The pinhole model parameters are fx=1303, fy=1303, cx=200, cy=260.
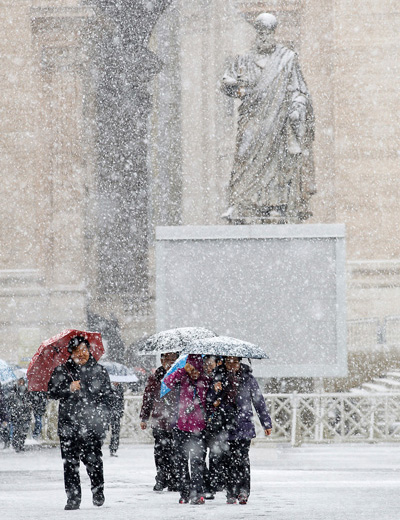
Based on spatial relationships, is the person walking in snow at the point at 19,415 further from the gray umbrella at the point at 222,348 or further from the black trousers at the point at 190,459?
the gray umbrella at the point at 222,348

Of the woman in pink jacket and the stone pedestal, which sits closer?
the woman in pink jacket

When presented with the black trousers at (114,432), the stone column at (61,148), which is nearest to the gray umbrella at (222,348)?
the black trousers at (114,432)

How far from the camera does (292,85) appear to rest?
16.8m

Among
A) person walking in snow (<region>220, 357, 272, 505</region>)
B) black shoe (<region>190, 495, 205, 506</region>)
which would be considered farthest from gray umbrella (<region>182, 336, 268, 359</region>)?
black shoe (<region>190, 495, 205, 506</region>)

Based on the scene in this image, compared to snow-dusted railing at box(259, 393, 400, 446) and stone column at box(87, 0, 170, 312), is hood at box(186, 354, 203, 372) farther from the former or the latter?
stone column at box(87, 0, 170, 312)

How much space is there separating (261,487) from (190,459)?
1830mm

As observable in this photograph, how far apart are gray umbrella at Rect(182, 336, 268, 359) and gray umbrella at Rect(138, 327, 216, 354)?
0.68 meters


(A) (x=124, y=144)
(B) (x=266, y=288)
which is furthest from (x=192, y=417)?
(A) (x=124, y=144)

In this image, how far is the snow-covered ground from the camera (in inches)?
393

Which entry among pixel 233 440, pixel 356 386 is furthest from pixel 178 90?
pixel 233 440

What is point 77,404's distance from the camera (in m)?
10.4

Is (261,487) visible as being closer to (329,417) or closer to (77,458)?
(77,458)

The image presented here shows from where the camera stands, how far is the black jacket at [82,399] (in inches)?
409

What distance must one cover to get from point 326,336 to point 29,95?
15.6 meters
